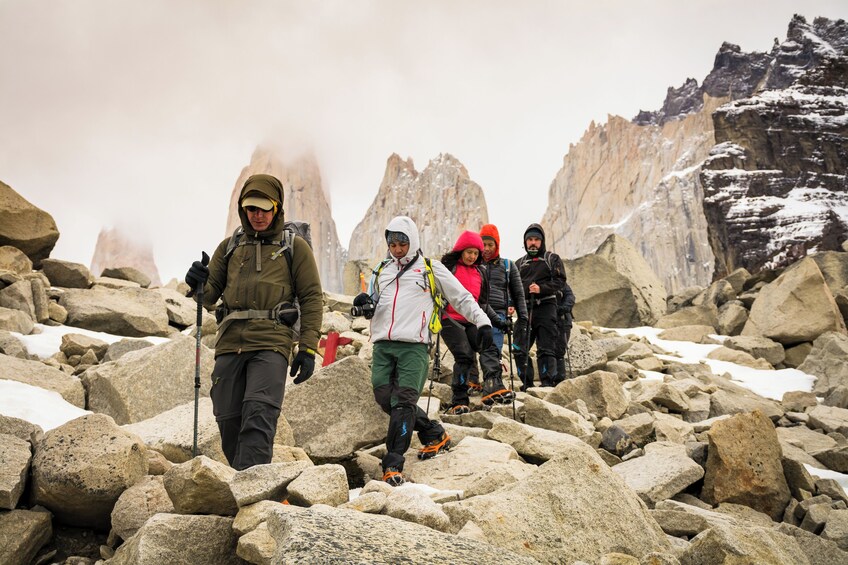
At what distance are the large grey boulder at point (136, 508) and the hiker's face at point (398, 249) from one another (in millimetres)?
2850

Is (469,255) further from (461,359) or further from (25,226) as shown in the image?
(25,226)

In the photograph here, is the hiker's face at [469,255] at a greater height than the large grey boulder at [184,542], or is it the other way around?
the hiker's face at [469,255]

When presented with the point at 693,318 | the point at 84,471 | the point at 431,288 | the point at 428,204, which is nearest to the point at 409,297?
the point at 431,288

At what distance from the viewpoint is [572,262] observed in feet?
75.2

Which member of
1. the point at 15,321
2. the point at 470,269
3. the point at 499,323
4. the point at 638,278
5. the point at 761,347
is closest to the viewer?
the point at 499,323

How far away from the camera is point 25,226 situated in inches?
614

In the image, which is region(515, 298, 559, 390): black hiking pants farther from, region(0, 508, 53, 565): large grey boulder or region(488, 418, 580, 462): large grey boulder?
region(0, 508, 53, 565): large grey boulder

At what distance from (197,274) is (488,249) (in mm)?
4982

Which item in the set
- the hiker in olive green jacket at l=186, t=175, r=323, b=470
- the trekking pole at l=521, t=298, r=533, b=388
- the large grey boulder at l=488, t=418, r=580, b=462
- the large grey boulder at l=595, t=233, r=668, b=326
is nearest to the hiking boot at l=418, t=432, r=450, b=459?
the large grey boulder at l=488, t=418, r=580, b=462

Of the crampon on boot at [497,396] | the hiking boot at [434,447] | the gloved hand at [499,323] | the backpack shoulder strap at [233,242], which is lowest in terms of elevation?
the hiking boot at [434,447]

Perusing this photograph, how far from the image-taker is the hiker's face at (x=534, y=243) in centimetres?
1033

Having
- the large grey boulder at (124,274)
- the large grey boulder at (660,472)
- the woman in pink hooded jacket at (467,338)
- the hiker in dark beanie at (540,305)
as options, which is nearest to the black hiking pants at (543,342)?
the hiker in dark beanie at (540,305)

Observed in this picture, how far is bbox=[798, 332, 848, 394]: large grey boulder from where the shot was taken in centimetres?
1266

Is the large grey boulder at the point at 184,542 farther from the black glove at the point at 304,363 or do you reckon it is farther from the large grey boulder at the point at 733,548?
the large grey boulder at the point at 733,548
